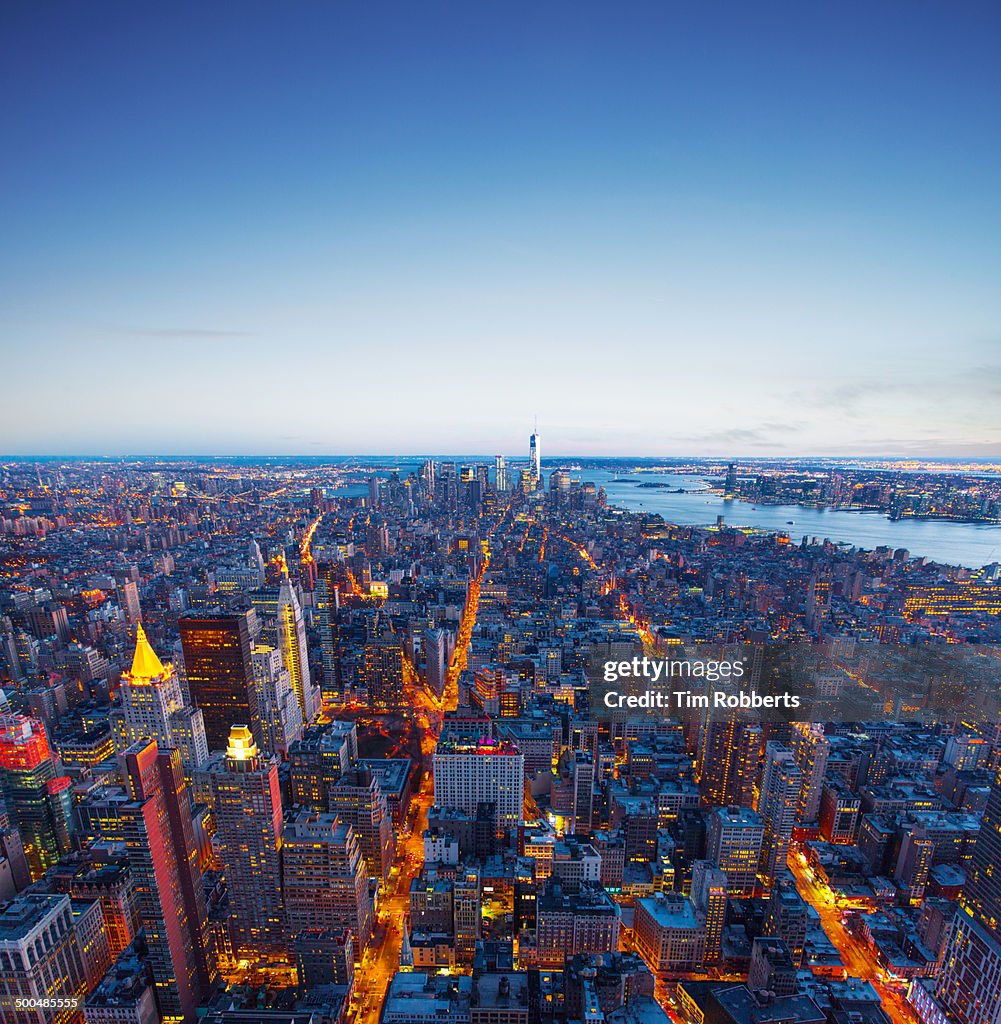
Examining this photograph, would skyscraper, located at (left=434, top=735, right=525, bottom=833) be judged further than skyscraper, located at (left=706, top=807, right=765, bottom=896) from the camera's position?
Yes

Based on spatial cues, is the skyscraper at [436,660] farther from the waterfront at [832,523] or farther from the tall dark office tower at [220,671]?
the waterfront at [832,523]


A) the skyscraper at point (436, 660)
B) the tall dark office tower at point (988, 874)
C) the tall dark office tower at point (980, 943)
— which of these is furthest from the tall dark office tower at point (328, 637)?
the tall dark office tower at point (988, 874)

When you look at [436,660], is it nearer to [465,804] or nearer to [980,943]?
[465,804]

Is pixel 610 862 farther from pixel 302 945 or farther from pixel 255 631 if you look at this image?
pixel 255 631

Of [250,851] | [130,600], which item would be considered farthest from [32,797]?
[130,600]

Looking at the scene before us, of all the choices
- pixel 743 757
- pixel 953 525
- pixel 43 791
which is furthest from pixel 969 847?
pixel 43 791

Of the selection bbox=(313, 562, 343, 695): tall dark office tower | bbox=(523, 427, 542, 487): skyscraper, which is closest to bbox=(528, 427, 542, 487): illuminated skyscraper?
bbox=(523, 427, 542, 487): skyscraper

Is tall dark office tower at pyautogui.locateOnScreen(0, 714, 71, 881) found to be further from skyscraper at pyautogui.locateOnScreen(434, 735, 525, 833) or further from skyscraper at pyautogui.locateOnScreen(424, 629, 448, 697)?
skyscraper at pyautogui.locateOnScreen(424, 629, 448, 697)
